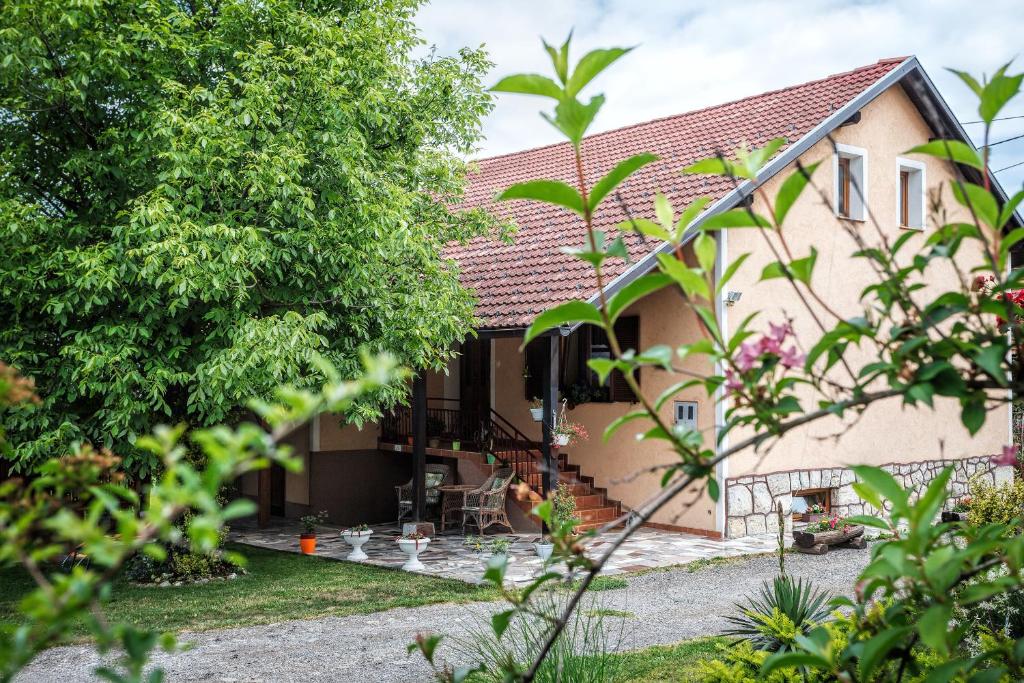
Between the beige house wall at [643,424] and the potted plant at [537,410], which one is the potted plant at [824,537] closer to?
the beige house wall at [643,424]

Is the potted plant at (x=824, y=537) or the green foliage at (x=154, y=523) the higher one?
the green foliage at (x=154, y=523)

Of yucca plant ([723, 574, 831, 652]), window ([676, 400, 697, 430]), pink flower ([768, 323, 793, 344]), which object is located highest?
pink flower ([768, 323, 793, 344])

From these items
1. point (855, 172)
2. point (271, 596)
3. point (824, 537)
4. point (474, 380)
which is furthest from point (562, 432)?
point (855, 172)

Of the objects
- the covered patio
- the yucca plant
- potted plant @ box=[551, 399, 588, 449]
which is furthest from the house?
the yucca plant

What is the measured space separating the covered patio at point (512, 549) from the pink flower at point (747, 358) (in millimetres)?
8657

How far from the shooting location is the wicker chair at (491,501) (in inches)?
526

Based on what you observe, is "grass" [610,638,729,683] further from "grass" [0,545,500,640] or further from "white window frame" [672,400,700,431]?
"white window frame" [672,400,700,431]

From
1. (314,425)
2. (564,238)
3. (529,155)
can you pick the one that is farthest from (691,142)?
(314,425)

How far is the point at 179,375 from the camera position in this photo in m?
8.73

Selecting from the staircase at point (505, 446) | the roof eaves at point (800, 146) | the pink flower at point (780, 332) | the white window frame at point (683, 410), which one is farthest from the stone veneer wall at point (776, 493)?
the pink flower at point (780, 332)

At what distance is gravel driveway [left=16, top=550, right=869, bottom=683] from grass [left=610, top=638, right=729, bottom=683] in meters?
0.25

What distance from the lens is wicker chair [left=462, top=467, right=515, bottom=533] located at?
43.8 ft

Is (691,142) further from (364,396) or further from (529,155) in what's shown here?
(364,396)

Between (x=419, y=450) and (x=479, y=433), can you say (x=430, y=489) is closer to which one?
(x=479, y=433)
